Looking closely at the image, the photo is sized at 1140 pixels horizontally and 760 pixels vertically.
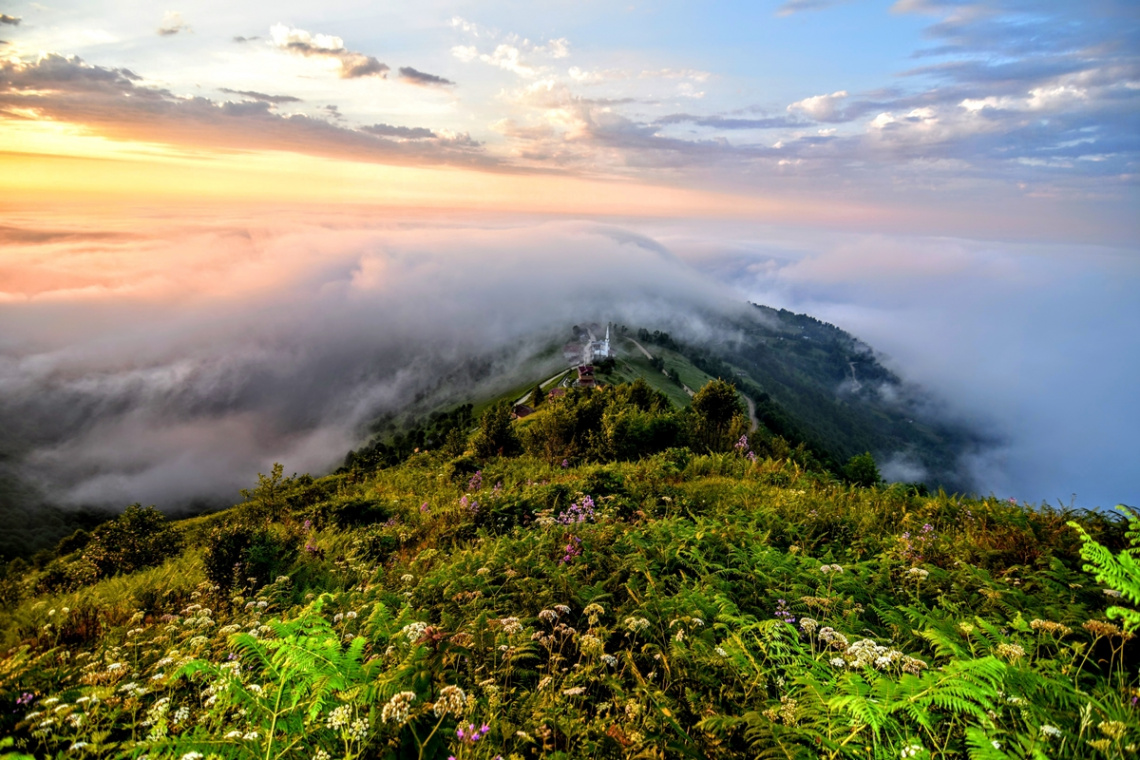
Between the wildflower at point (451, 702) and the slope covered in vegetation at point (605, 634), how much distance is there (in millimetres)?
20

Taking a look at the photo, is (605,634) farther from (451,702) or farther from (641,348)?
(641,348)

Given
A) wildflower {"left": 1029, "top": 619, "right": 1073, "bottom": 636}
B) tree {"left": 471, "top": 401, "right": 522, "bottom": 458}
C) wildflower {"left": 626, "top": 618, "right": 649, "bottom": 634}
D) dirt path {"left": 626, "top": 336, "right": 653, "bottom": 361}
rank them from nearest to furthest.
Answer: wildflower {"left": 1029, "top": 619, "right": 1073, "bottom": 636} < wildflower {"left": 626, "top": 618, "right": 649, "bottom": 634} < tree {"left": 471, "top": 401, "right": 522, "bottom": 458} < dirt path {"left": 626, "top": 336, "right": 653, "bottom": 361}

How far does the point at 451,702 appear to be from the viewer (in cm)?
337

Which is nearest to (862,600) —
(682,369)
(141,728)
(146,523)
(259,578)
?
(141,728)

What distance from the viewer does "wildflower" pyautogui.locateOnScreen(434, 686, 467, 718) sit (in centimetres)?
324

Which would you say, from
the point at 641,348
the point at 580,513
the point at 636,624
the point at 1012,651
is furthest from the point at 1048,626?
the point at 641,348

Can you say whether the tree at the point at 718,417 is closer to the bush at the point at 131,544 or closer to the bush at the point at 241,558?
the bush at the point at 241,558

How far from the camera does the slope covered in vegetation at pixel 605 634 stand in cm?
330

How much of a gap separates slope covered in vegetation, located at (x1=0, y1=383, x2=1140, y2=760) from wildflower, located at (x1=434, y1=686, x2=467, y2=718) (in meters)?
0.02

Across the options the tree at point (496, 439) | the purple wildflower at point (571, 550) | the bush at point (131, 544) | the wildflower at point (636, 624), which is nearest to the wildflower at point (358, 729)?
the wildflower at point (636, 624)

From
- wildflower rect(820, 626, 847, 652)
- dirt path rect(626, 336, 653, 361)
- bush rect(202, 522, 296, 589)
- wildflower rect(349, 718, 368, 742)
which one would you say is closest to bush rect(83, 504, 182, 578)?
bush rect(202, 522, 296, 589)

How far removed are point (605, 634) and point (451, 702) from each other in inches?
74.6

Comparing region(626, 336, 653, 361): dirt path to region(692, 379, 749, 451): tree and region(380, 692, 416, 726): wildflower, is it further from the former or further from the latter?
region(380, 692, 416, 726): wildflower

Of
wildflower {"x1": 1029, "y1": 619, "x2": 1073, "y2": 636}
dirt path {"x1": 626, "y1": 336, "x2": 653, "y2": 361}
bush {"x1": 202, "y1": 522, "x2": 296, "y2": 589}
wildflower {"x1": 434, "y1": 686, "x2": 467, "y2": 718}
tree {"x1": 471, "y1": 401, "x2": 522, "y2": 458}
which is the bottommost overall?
dirt path {"x1": 626, "y1": 336, "x2": 653, "y2": 361}
